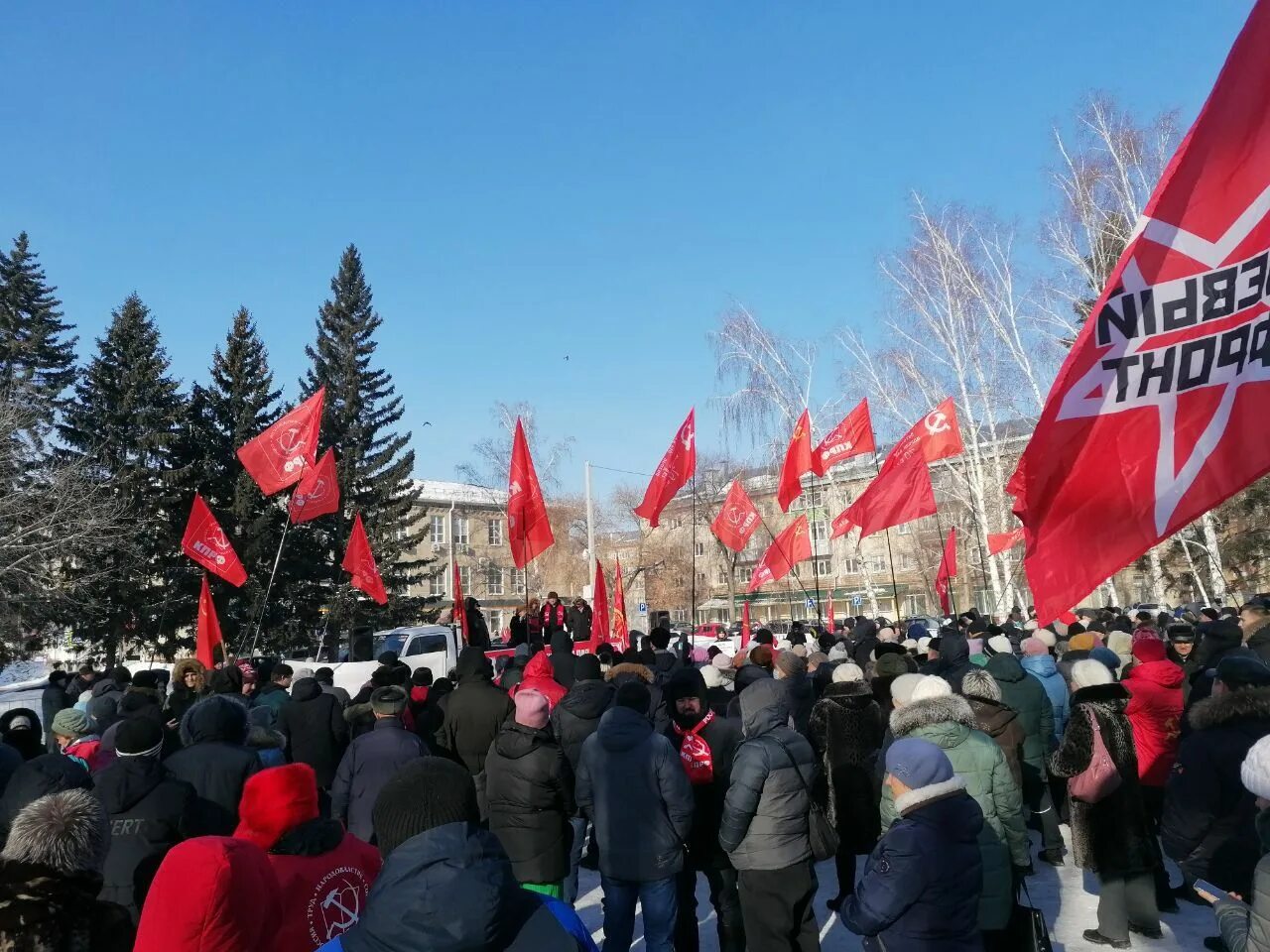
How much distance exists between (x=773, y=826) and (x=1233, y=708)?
226 centimetres

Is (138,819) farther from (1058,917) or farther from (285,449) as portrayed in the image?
(285,449)

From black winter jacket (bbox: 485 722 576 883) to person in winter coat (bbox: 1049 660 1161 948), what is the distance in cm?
284

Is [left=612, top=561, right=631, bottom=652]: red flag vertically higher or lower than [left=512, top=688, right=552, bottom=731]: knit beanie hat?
higher

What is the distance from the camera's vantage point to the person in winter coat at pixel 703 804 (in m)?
6.08

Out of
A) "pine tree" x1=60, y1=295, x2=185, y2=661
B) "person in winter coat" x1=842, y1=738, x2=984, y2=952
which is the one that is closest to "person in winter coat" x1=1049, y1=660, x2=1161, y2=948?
"person in winter coat" x1=842, y1=738, x2=984, y2=952

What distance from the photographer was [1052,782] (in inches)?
345

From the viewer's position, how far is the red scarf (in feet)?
19.9

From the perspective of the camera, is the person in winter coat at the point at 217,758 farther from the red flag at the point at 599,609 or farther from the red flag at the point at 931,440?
the red flag at the point at 931,440

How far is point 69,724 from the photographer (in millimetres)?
6191

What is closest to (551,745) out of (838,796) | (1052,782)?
(838,796)

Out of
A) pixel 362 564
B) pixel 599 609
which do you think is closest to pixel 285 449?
pixel 362 564

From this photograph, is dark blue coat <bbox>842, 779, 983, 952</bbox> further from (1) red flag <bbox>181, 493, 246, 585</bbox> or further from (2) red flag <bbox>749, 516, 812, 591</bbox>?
(2) red flag <bbox>749, 516, 812, 591</bbox>

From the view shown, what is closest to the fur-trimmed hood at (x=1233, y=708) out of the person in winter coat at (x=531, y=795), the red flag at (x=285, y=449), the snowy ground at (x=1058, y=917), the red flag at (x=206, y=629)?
the snowy ground at (x=1058, y=917)

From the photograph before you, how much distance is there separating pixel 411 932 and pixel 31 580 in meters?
29.1
